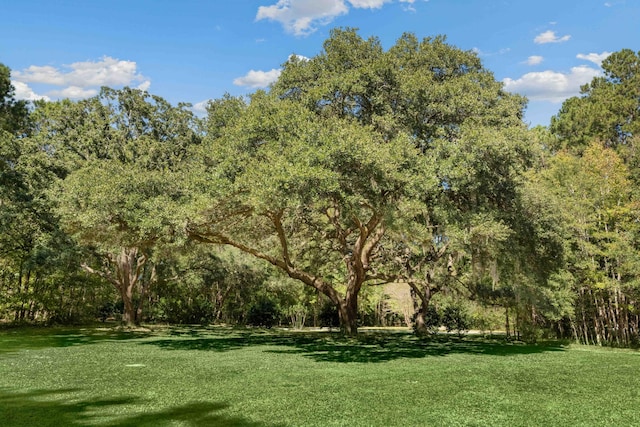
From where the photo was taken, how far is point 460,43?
48.7 feet

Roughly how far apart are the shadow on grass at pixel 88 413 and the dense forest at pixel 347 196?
4989mm

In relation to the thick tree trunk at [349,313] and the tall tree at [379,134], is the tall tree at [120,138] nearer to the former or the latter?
the tall tree at [379,134]

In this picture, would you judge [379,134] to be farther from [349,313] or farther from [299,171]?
[349,313]

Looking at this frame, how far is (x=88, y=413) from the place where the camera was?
493cm

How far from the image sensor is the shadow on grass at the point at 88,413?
4551 millimetres

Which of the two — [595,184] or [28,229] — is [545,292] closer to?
[595,184]

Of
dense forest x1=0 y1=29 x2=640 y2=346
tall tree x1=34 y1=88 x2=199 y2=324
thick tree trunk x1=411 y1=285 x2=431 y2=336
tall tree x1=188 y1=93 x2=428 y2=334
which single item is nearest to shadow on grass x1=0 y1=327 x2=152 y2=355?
dense forest x1=0 y1=29 x2=640 y2=346

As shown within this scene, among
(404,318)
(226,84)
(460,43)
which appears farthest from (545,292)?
(404,318)

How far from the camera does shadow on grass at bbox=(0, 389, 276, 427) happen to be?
4551mm

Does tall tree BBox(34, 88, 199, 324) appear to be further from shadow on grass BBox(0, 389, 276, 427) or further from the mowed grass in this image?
shadow on grass BBox(0, 389, 276, 427)

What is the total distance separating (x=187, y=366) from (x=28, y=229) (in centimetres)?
1658

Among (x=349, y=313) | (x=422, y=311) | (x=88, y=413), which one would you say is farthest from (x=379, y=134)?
(x=422, y=311)

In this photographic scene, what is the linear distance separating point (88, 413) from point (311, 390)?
9.30 feet

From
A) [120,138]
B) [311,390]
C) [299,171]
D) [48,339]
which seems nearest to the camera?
[311,390]
